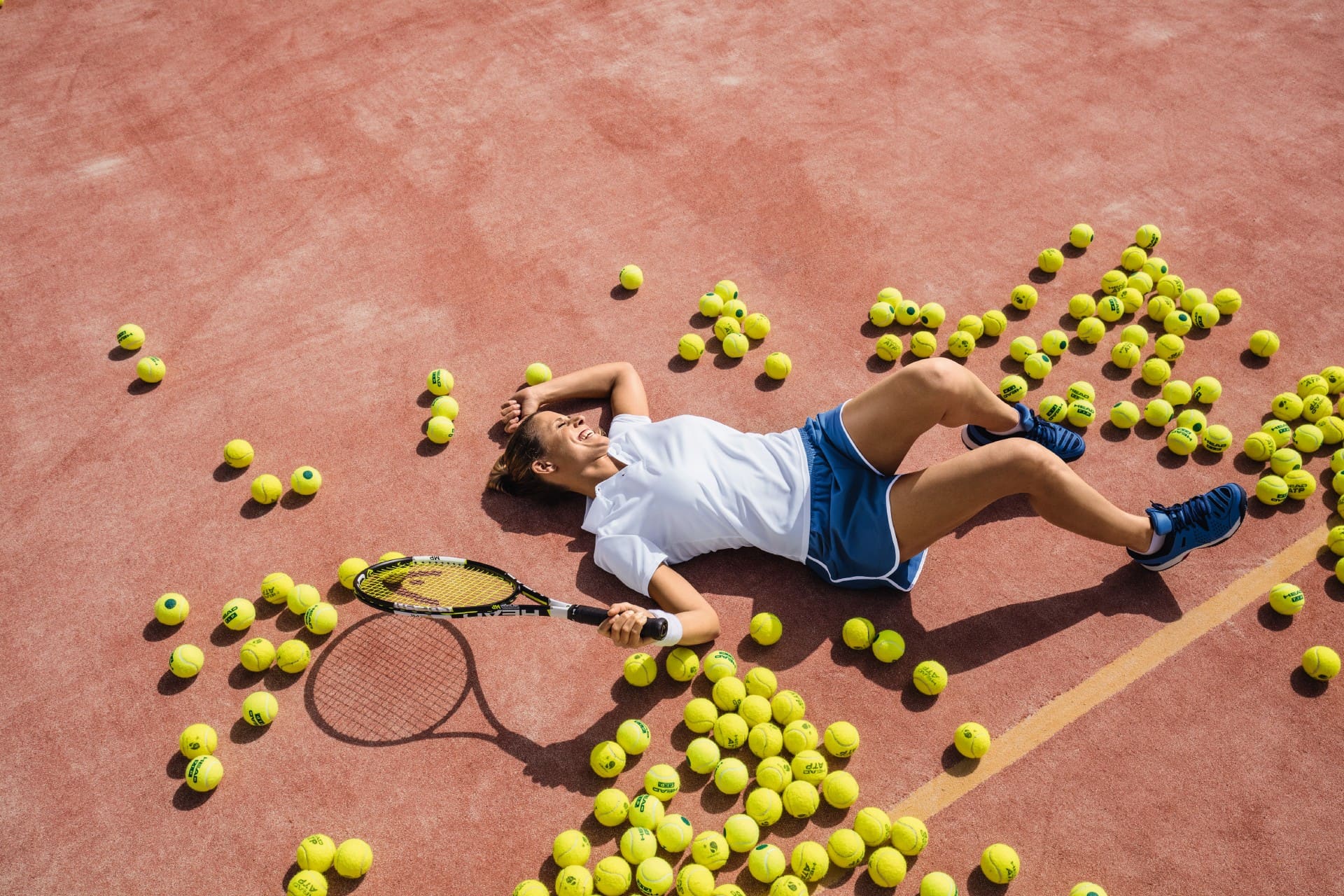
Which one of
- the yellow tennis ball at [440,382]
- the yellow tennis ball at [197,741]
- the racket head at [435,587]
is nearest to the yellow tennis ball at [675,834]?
the racket head at [435,587]

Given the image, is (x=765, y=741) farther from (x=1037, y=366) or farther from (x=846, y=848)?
(x=1037, y=366)

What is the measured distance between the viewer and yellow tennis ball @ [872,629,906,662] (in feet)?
15.6

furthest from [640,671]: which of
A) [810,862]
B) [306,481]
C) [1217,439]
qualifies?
[1217,439]

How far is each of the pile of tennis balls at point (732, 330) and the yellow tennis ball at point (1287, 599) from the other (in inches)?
118

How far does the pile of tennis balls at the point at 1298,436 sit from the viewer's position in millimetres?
5406

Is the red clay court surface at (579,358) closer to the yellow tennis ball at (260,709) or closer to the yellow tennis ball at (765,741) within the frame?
the yellow tennis ball at (260,709)

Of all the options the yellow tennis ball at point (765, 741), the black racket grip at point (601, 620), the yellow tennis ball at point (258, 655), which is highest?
the black racket grip at point (601, 620)

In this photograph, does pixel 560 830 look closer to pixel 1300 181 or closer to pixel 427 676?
pixel 427 676

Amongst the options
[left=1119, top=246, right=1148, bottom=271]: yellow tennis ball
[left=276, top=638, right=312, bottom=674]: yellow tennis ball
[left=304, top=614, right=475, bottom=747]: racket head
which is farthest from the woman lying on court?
[left=1119, top=246, right=1148, bottom=271]: yellow tennis ball

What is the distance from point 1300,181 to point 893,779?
6.39 m

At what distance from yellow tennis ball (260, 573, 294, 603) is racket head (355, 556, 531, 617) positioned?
70 centimetres

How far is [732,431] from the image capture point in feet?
16.7

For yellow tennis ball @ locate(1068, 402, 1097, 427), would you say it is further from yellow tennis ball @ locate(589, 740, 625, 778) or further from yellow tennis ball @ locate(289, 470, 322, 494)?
yellow tennis ball @ locate(289, 470, 322, 494)

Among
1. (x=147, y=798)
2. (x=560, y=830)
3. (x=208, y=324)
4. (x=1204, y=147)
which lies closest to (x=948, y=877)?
(x=560, y=830)
